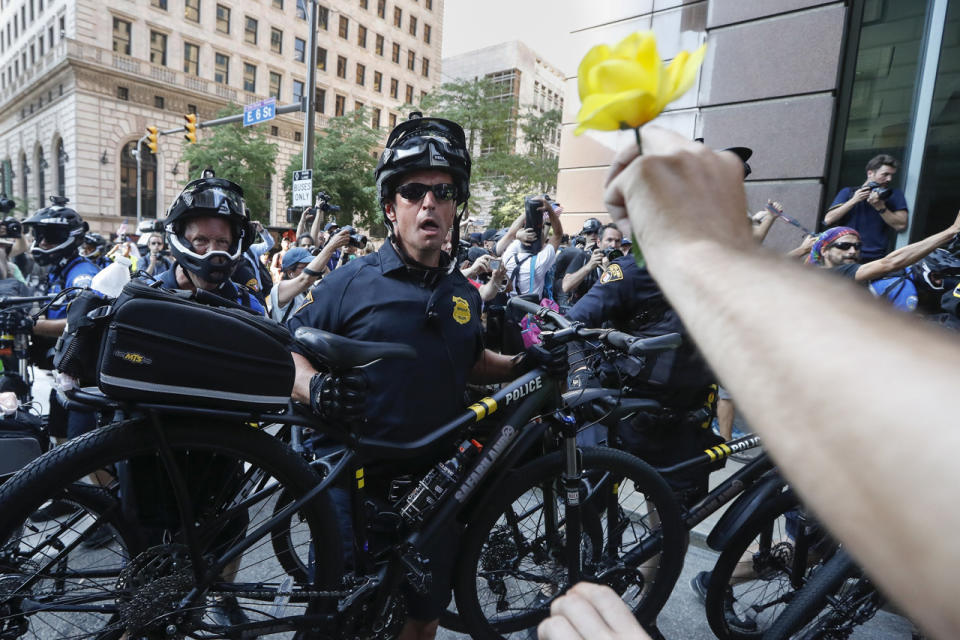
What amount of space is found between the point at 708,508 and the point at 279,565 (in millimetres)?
2212

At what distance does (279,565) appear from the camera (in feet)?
8.41

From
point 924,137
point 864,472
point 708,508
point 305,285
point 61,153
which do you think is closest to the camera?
point 864,472

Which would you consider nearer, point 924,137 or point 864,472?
point 864,472

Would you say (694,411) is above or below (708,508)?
above

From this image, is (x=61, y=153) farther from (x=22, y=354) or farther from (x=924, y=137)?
(x=924, y=137)

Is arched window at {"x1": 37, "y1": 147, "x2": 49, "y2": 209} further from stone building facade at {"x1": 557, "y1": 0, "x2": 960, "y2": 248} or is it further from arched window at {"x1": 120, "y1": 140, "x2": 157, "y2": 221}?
stone building facade at {"x1": 557, "y1": 0, "x2": 960, "y2": 248}

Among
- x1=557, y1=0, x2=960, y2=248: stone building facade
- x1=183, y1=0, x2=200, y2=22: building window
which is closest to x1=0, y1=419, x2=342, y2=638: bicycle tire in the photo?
x1=557, y1=0, x2=960, y2=248: stone building facade

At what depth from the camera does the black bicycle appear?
68.3 inches

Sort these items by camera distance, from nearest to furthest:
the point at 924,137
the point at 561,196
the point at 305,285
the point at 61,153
→ the point at 305,285 → the point at 924,137 → the point at 561,196 → the point at 61,153

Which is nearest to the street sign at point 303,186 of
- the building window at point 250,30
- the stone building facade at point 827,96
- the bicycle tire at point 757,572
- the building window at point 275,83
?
the stone building facade at point 827,96

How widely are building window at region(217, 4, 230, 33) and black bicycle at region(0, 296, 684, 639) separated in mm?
48200

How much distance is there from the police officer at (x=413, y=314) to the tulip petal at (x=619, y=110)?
137 cm

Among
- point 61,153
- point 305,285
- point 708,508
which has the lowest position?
point 708,508

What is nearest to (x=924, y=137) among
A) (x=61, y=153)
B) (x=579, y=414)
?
(x=579, y=414)
